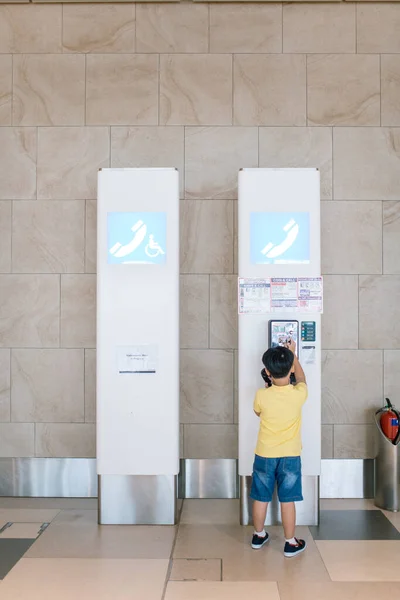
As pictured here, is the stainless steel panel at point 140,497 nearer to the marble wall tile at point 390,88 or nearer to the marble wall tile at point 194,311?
the marble wall tile at point 194,311

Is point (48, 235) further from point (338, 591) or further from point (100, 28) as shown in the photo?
point (338, 591)

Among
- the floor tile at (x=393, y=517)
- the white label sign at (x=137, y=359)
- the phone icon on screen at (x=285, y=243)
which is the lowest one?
the floor tile at (x=393, y=517)

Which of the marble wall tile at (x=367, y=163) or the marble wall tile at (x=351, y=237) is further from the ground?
the marble wall tile at (x=367, y=163)

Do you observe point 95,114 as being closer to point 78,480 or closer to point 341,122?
point 341,122

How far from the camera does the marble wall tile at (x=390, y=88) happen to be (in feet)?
15.3

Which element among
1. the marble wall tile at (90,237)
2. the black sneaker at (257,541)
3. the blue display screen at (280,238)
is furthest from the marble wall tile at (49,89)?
the black sneaker at (257,541)

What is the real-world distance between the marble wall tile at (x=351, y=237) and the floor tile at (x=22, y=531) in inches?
116

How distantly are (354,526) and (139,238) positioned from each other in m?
2.53

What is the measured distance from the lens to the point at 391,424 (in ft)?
14.2

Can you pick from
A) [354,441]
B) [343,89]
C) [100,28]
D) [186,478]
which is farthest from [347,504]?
[100,28]

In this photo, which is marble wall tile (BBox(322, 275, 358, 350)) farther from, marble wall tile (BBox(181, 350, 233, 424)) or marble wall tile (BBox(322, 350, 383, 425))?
marble wall tile (BBox(181, 350, 233, 424))

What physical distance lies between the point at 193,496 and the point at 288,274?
2.02 metres

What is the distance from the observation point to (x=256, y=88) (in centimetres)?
470

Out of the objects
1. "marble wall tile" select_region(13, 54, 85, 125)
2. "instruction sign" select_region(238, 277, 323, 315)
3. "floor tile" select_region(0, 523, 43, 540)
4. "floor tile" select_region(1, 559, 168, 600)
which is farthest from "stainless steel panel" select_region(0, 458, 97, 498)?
"marble wall tile" select_region(13, 54, 85, 125)
